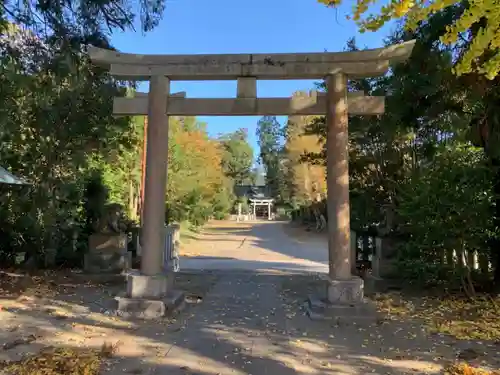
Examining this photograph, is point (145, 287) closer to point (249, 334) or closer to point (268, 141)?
point (249, 334)

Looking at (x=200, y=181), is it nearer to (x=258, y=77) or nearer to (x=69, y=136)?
(x=69, y=136)

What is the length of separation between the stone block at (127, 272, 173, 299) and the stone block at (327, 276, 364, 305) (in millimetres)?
2323

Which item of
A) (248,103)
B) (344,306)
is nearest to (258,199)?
(248,103)

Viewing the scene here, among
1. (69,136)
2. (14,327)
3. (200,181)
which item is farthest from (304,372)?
(200,181)

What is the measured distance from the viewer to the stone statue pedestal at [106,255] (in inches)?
339

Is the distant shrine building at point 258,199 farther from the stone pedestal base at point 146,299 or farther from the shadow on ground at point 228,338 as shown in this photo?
the stone pedestal base at point 146,299

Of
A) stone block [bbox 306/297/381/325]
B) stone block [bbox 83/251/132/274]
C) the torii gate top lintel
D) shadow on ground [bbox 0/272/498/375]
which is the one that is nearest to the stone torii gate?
the torii gate top lintel

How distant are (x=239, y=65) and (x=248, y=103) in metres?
0.54

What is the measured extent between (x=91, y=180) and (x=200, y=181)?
15785mm

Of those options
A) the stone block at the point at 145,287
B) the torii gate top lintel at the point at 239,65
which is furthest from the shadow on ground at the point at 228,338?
the torii gate top lintel at the point at 239,65

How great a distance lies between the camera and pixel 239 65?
6.09 meters

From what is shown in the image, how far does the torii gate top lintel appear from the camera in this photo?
6.02 metres

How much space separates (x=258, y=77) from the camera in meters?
6.15

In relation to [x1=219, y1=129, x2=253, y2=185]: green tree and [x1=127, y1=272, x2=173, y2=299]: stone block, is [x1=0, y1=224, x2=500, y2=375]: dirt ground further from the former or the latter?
[x1=219, y1=129, x2=253, y2=185]: green tree
